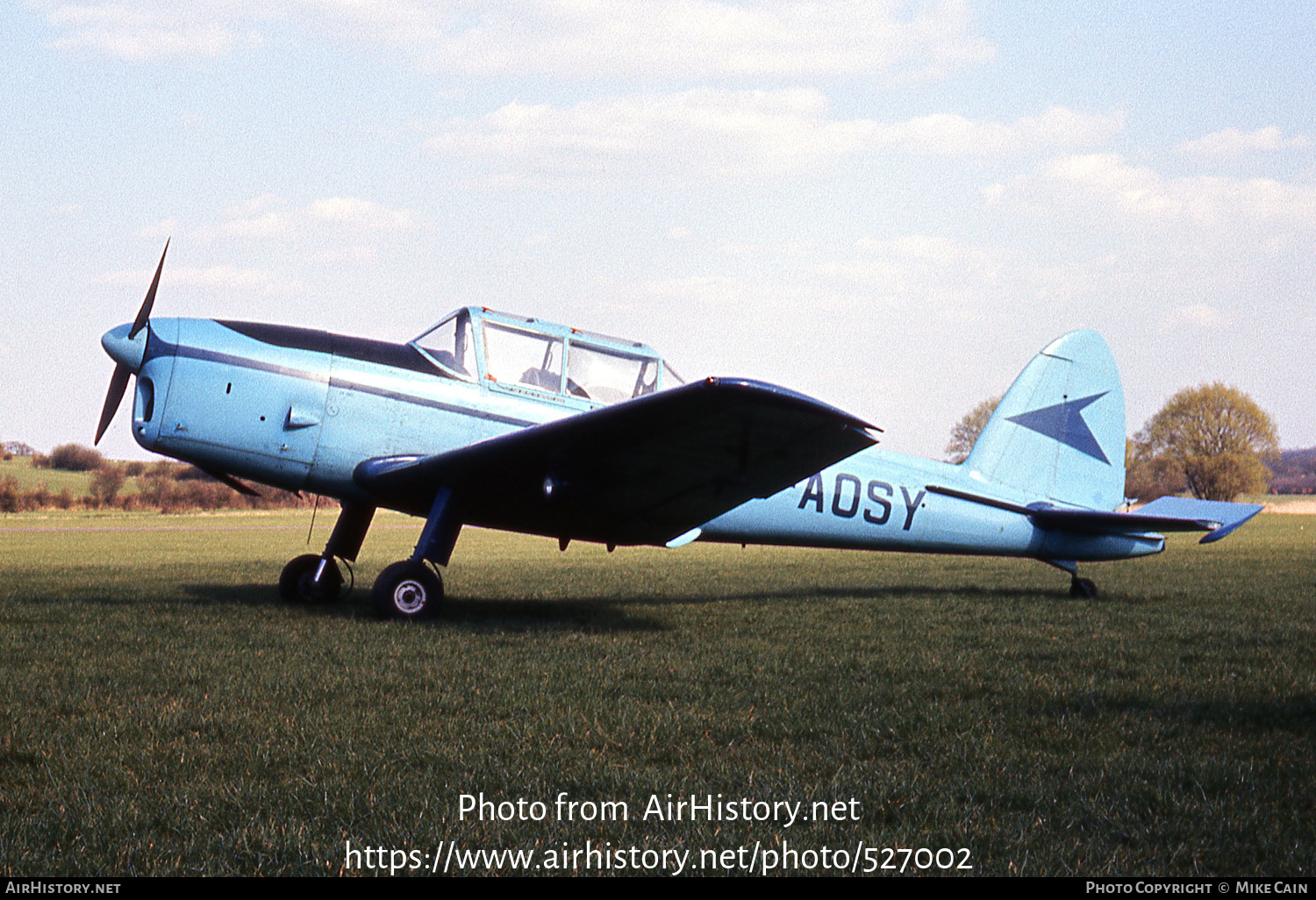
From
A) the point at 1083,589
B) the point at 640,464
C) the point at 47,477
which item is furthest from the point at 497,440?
the point at 47,477

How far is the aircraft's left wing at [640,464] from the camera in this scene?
5.93 metres

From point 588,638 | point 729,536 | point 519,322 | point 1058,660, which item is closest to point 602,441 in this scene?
point 588,638

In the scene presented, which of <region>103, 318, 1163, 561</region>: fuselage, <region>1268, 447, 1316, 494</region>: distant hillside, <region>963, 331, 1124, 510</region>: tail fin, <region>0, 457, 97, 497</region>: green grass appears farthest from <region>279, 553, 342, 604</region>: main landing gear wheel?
<region>1268, 447, 1316, 494</region>: distant hillside

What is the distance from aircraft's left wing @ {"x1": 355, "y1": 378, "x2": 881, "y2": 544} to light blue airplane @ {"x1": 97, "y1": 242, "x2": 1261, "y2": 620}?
19 millimetres

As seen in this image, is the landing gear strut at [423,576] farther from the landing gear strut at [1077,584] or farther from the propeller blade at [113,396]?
the landing gear strut at [1077,584]

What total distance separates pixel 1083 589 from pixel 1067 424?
1.85m

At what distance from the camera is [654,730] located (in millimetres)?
3689

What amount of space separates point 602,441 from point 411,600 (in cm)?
197

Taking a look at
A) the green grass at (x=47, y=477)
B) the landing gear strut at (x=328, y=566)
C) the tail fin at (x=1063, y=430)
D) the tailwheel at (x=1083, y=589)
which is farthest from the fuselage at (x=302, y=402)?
the green grass at (x=47, y=477)

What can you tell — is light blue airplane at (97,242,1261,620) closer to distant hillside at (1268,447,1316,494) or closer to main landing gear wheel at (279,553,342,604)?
main landing gear wheel at (279,553,342,604)

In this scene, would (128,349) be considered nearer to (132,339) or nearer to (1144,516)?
(132,339)

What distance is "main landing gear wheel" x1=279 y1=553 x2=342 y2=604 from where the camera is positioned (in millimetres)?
8305

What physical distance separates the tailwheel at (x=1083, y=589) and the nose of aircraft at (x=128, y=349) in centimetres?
877
